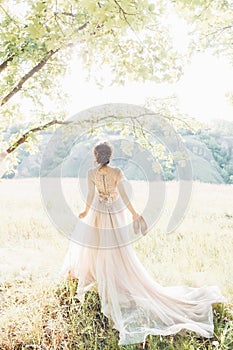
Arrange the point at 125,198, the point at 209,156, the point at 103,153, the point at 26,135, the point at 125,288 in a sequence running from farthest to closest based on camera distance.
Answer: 1. the point at 209,156
2. the point at 26,135
3. the point at 125,198
4. the point at 103,153
5. the point at 125,288

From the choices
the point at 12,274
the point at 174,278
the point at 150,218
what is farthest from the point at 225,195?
the point at 12,274

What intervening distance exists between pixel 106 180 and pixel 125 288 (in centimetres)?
130

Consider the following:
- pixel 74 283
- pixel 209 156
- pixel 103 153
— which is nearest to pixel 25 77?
pixel 103 153

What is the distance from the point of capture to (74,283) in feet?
15.1

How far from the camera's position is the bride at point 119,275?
3896 mm

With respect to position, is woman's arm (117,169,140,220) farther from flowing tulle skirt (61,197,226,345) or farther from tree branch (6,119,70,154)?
tree branch (6,119,70,154)

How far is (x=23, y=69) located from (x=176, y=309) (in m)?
3.59

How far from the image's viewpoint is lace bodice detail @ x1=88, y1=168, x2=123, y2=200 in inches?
174

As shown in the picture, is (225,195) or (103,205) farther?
(225,195)

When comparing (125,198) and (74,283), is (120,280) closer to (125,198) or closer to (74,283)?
(74,283)

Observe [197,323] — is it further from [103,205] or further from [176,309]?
[103,205]

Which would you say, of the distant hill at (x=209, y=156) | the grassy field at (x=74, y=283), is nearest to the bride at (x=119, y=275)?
the grassy field at (x=74, y=283)

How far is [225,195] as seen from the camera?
12.9m

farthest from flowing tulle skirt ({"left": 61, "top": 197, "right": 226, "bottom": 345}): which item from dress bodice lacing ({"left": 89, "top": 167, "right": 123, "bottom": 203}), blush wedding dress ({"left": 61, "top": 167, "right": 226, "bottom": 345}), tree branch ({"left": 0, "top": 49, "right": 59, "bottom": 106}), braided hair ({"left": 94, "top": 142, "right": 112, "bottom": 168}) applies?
tree branch ({"left": 0, "top": 49, "right": 59, "bottom": 106})
